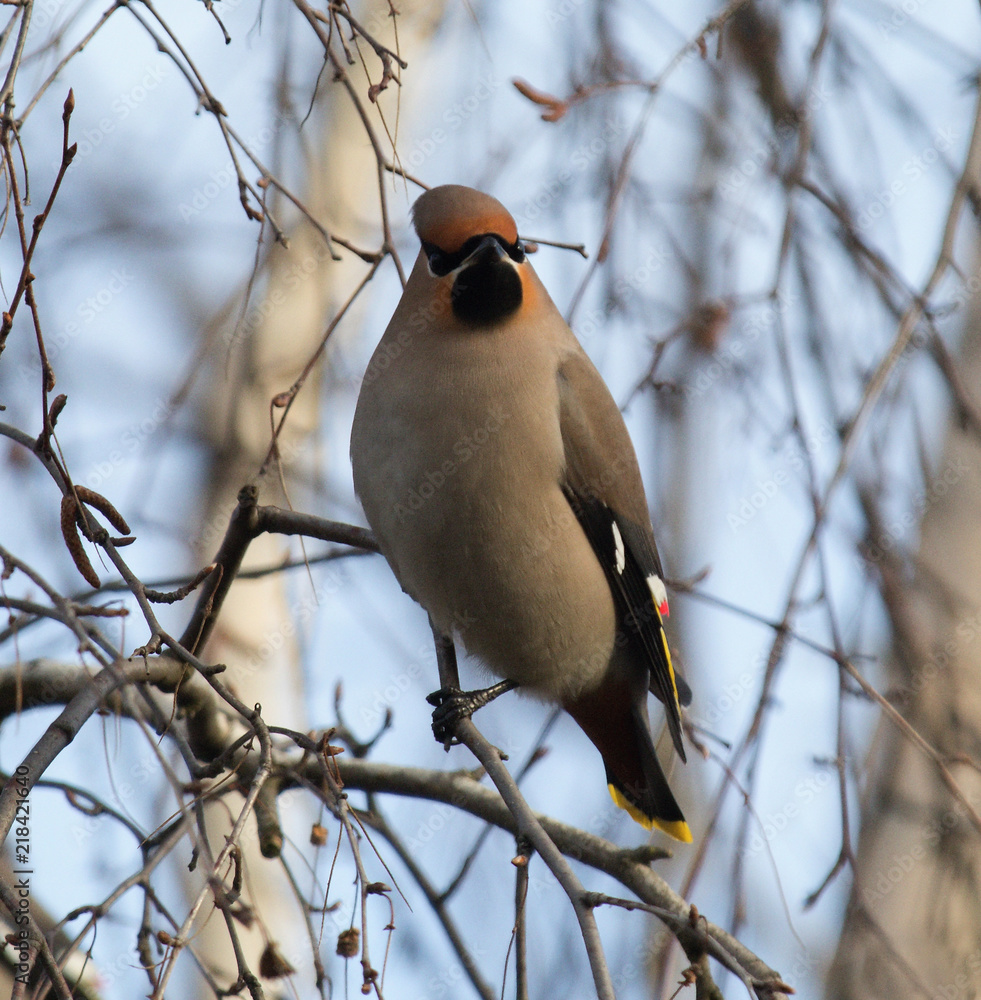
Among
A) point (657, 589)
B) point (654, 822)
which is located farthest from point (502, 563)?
point (654, 822)

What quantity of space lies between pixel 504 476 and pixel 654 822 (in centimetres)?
130

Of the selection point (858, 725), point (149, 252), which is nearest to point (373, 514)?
point (858, 725)

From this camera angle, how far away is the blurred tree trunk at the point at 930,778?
11.3ft

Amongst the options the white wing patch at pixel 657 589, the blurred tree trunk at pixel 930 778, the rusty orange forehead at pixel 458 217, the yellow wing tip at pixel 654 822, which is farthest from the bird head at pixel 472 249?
the yellow wing tip at pixel 654 822

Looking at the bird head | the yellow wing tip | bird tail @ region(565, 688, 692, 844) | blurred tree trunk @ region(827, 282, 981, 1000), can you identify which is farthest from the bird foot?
blurred tree trunk @ region(827, 282, 981, 1000)

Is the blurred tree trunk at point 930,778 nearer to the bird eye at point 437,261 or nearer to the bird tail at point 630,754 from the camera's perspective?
the bird tail at point 630,754

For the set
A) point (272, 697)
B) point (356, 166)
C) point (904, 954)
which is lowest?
point (904, 954)

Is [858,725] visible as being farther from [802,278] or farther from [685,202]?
[685,202]

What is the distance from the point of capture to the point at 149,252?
6.56 m

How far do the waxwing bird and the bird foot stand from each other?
17 cm

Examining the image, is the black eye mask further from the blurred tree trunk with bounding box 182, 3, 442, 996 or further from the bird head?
the blurred tree trunk with bounding box 182, 3, 442, 996

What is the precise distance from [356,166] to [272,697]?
2509 millimetres

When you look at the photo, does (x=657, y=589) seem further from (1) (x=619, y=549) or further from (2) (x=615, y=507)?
(2) (x=615, y=507)

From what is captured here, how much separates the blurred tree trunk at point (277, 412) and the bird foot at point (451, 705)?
1.25 meters
